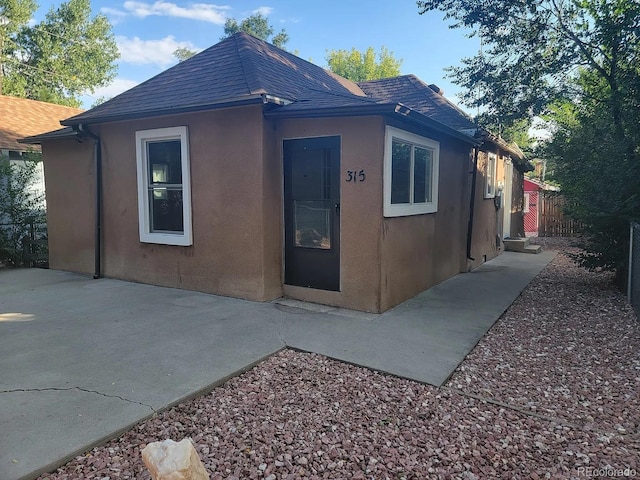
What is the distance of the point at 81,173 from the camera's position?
802 centimetres

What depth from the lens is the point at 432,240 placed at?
7.34m

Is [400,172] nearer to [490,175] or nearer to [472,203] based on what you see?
[472,203]

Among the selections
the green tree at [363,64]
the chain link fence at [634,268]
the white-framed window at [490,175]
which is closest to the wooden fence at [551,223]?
the white-framed window at [490,175]

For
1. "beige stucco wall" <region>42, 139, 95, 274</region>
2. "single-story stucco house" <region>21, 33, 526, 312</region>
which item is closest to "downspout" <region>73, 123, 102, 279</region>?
"single-story stucco house" <region>21, 33, 526, 312</region>

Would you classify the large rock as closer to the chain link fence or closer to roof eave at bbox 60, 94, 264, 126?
roof eave at bbox 60, 94, 264, 126

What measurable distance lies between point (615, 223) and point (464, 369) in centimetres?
464

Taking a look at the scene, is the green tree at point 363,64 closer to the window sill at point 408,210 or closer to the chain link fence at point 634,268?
the window sill at point 408,210

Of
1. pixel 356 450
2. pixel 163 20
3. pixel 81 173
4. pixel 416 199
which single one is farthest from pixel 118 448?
pixel 163 20

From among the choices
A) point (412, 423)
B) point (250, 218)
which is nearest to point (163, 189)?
point (250, 218)

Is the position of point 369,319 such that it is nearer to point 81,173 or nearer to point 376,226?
point 376,226

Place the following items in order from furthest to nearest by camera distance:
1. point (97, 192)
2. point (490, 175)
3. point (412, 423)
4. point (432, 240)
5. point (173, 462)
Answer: point (490, 175)
point (97, 192)
point (432, 240)
point (412, 423)
point (173, 462)

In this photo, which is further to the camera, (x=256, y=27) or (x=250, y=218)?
(x=256, y=27)

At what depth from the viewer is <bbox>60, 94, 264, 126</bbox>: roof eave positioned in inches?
218

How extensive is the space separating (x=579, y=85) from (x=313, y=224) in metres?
5.63
